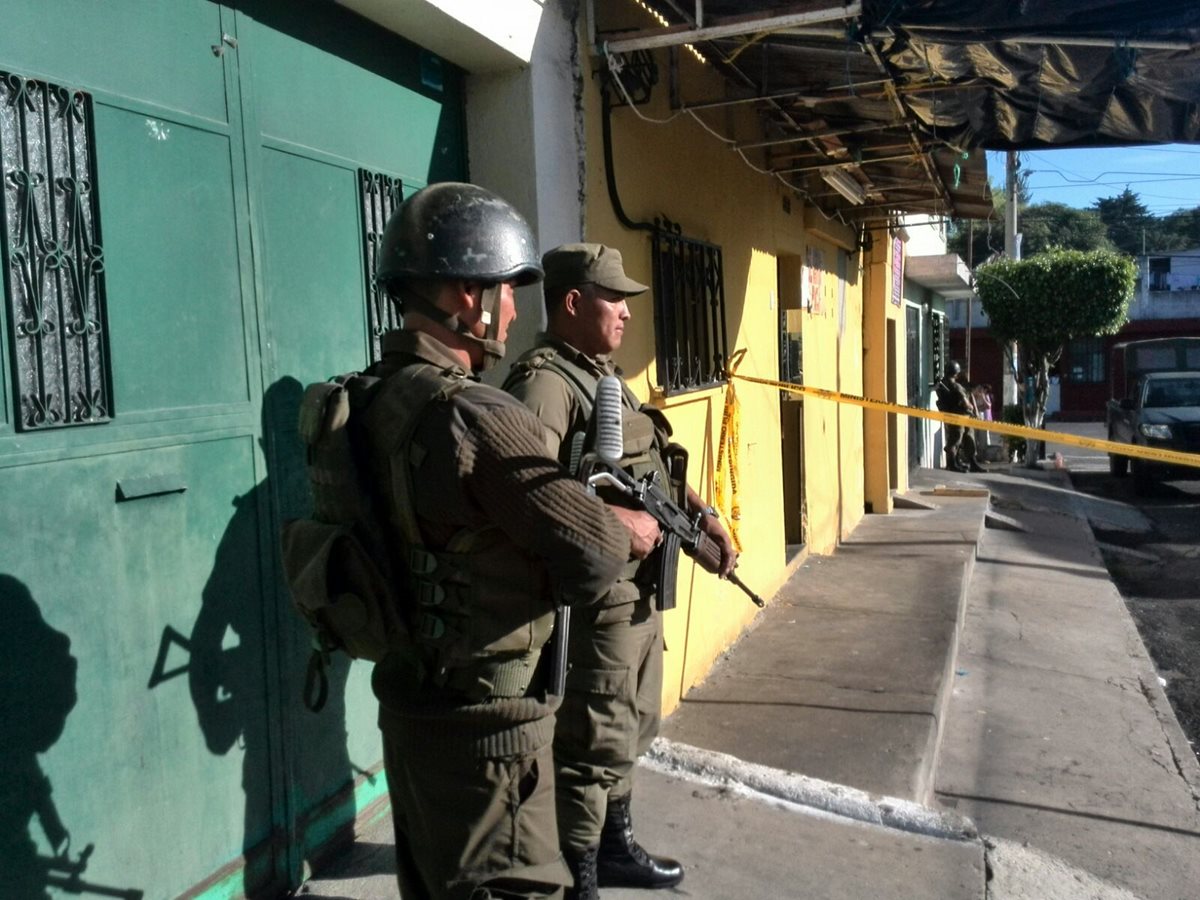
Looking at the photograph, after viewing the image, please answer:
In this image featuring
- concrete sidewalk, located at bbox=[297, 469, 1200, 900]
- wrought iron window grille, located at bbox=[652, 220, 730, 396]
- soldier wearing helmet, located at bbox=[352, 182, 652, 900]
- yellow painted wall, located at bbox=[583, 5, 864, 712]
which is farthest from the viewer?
wrought iron window grille, located at bbox=[652, 220, 730, 396]

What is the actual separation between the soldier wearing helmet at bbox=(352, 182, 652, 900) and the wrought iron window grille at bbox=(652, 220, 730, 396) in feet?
7.87

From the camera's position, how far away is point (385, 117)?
3.13 metres

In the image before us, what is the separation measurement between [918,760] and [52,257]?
3317 mm

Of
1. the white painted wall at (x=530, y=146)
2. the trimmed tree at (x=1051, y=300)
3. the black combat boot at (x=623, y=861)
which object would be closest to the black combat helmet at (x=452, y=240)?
the white painted wall at (x=530, y=146)

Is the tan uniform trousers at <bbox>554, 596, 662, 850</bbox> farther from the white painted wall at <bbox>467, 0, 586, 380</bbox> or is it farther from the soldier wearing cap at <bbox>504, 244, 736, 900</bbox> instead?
the white painted wall at <bbox>467, 0, 586, 380</bbox>

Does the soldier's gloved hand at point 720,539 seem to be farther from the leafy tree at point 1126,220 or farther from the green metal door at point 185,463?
the leafy tree at point 1126,220

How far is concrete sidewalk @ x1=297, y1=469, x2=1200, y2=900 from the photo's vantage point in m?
3.21

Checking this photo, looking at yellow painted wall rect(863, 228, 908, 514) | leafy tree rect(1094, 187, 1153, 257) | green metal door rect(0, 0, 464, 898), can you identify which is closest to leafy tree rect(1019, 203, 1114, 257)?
leafy tree rect(1094, 187, 1153, 257)

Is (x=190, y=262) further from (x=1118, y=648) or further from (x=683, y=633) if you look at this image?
(x=1118, y=648)

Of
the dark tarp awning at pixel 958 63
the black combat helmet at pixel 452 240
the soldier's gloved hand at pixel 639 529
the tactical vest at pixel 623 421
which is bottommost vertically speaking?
the soldier's gloved hand at pixel 639 529

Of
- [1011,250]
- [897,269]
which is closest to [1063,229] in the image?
[1011,250]

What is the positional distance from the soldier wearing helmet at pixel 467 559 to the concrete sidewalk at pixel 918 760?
0.97 meters

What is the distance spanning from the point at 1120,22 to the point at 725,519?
2.80 meters

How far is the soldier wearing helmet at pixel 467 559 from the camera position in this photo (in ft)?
6.05
